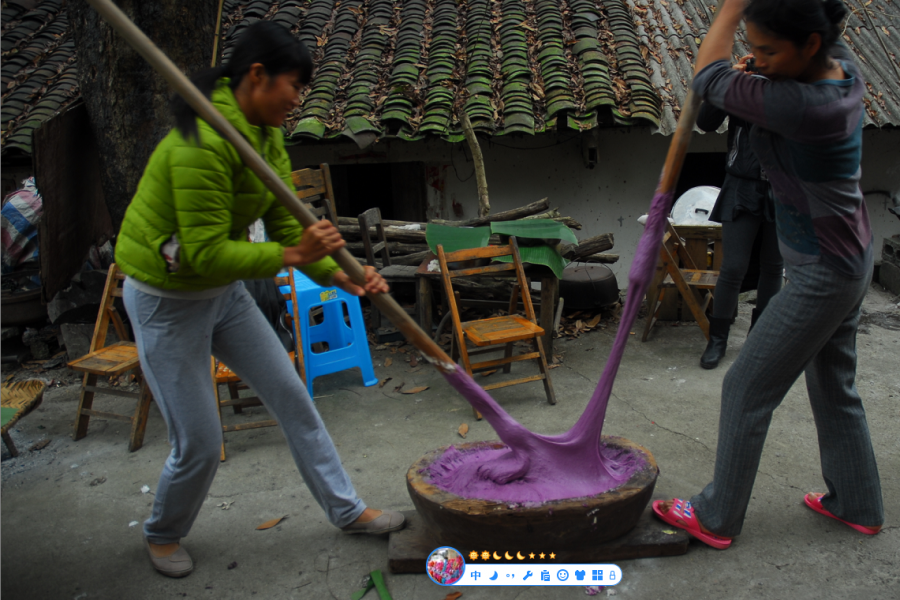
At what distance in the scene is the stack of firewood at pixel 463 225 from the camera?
5.65 meters

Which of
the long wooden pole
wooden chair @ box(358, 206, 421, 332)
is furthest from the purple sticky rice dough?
wooden chair @ box(358, 206, 421, 332)

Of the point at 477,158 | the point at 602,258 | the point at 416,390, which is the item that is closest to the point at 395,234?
the point at 477,158

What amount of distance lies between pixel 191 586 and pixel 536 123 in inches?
201

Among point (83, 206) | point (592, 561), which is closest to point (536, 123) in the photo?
point (83, 206)

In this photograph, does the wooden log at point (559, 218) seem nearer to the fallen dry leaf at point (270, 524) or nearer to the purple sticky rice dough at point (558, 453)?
the purple sticky rice dough at point (558, 453)

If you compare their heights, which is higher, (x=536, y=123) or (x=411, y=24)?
(x=411, y=24)

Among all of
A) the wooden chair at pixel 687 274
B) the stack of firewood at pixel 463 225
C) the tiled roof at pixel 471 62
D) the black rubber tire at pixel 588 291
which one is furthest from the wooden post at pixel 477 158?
the wooden chair at pixel 687 274

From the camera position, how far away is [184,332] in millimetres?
2201

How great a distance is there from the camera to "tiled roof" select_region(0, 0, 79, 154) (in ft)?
21.2

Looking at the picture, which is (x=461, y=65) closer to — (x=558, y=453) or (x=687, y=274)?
(x=687, y=274)

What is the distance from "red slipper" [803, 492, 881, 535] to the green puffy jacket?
2453mm

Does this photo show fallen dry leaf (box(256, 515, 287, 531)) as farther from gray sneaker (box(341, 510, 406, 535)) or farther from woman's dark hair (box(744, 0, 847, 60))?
woman's dark hair (box(744, 0, 847, 60))

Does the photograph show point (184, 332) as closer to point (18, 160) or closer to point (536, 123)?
point (536, 123)

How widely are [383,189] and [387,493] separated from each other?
6564mm
